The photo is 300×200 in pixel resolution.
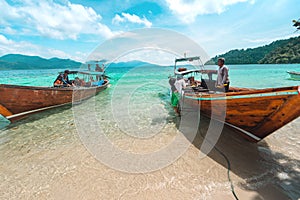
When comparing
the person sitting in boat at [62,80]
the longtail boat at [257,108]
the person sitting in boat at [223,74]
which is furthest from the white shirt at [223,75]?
the person sitting in boat at [62,80]

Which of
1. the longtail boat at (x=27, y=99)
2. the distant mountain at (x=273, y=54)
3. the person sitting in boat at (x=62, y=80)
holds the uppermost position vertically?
the distant mountain at (x=273, y=54)

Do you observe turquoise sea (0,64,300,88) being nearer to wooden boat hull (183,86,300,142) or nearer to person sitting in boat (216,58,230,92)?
person sitting in boat (216,58,230,92)

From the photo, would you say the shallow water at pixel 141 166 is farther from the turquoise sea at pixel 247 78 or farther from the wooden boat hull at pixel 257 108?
the turquoise sea at pixel 247 78

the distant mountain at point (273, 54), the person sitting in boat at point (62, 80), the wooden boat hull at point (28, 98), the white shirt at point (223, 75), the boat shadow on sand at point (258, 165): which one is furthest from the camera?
the distant mountain at point (273, 54)

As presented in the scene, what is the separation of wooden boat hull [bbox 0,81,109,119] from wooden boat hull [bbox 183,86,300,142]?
8283 millimetres

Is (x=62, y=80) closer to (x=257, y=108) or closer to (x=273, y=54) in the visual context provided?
(x=257, y=108)

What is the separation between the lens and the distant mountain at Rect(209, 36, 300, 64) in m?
64.9

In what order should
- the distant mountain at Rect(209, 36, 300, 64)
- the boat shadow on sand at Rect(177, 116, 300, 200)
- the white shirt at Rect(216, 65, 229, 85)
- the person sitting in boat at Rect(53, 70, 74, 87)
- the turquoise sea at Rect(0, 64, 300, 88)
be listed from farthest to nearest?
the distant mountain at Rect(209, 36, 300, 64)
the turquoise sea at Rect(0, 64, 300, 88)
the person sitting in boat at Rect(53, 70, 74, 87)
the white shirt at Rect(216, 65, 229, 85)
the boat shadow on sand at Rect(177, 116, 300, 200)

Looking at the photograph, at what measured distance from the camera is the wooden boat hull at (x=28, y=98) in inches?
280

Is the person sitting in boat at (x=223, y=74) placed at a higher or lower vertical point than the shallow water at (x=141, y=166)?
higher

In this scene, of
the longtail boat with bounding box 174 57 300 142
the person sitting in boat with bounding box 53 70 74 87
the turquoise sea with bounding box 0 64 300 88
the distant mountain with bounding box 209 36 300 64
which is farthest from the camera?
the distant mountain with bounding box 209 36 300 64

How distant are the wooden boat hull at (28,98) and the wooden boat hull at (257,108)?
27.2ft

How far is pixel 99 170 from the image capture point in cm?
365

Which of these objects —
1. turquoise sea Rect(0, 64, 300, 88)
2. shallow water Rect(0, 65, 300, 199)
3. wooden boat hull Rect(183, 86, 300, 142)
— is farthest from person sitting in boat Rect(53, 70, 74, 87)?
wooden boat hull Rect(183, 86, 300, 142)
